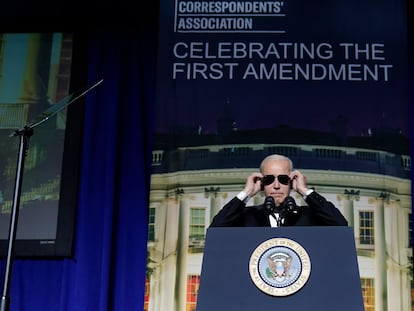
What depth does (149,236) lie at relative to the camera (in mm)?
3949

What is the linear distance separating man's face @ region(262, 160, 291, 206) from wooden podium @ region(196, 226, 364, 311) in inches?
29.7

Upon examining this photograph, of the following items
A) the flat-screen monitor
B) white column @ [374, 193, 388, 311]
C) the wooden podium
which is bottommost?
the wooden podium

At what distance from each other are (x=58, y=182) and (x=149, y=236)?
0.63 m

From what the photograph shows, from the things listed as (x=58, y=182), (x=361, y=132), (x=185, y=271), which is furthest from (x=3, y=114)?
(x=361, y=132)

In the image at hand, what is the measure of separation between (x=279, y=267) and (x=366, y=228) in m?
1.97

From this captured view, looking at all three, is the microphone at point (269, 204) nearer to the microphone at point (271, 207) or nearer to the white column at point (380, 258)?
the microphone at point (271, 207)

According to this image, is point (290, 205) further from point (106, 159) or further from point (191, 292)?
point (106, 159)

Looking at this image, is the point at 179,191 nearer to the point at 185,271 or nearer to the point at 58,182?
the point at 185,271

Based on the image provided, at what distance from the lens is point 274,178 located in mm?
2988

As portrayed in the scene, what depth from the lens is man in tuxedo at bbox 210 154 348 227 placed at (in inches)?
109

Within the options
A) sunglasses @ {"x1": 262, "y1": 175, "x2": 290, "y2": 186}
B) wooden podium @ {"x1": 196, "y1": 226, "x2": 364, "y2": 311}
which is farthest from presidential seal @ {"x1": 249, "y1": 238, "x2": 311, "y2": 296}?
sunglasses @ {"x1": 262, "y1": 175, "x2": 290, "y2": 186}

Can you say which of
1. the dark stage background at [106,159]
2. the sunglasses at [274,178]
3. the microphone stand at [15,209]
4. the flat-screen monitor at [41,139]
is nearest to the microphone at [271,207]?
the sunglasses at [274,178]

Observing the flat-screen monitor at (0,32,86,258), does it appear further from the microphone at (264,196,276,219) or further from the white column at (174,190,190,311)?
the microphone at (264,196,276,219)

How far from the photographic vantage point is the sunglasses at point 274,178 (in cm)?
295
